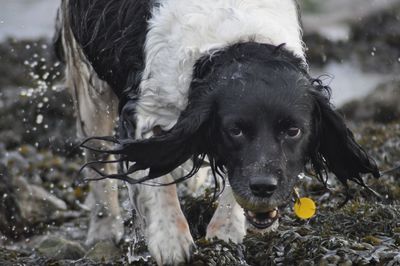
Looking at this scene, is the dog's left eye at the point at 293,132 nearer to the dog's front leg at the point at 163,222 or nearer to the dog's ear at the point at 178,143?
the dog's ear at the point at 178,143

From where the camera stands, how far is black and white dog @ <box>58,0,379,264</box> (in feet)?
14.8

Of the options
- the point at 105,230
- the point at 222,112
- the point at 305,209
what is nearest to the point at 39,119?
the point at 105,230

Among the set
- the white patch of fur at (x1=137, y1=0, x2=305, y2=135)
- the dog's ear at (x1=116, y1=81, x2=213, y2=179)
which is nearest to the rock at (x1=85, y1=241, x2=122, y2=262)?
the dog's ear at (x1=116, y1=81, x2=213, y2=179)

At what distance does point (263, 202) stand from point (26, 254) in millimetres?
2171

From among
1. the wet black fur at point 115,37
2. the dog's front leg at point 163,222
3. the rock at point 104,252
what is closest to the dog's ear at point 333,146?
the dog's front leg at point 163,222

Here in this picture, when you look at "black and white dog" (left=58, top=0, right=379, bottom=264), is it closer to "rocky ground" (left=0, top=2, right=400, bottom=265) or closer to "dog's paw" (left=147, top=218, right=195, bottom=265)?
"dog's paw" (left=147, top=218, right=195, bottom=265)

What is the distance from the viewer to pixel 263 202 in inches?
175

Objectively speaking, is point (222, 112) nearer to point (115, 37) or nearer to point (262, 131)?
point (262, 131)

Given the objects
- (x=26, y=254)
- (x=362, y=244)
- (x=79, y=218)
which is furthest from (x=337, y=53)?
(x=362, y=244)

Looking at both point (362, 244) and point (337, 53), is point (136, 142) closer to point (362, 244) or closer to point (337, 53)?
point (362, 244)

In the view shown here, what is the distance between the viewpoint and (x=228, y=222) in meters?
5.27

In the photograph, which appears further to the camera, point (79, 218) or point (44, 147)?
point (44, 147)

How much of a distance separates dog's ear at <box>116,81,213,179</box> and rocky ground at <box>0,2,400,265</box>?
0.47 m

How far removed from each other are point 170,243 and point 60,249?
154 centimetres
